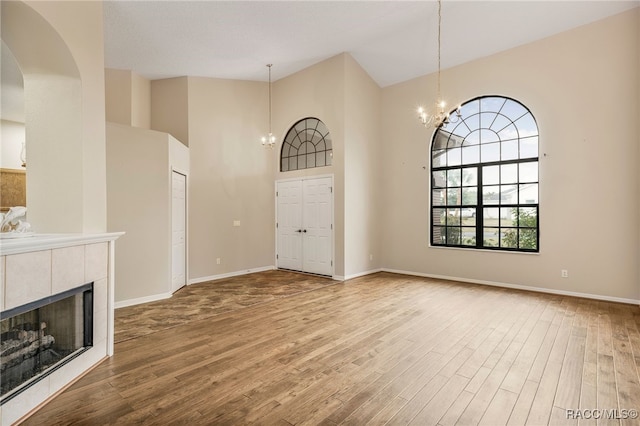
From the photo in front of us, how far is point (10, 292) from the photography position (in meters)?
1.92

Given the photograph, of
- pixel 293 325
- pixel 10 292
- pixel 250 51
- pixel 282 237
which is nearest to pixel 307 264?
pixel 282 237

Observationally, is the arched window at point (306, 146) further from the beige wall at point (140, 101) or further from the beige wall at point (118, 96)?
Result: the beige wall at point (118, 96)

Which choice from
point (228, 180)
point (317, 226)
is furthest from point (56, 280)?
point (317, 226)

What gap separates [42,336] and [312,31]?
5.05 metres

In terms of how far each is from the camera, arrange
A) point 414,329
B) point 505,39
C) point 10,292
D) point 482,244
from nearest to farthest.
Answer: point 10,292 → point 414,329 → point 505,39 → point 482,244

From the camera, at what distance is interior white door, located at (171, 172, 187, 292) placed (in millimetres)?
5221

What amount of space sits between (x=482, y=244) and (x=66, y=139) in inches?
241

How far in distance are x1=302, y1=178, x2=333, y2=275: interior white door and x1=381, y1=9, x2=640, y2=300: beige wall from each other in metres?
2.51

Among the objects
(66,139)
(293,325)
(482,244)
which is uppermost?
(66,139)

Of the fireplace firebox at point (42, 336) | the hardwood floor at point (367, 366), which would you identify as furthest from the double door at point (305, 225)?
the fireplace firebox at point (42, 336)

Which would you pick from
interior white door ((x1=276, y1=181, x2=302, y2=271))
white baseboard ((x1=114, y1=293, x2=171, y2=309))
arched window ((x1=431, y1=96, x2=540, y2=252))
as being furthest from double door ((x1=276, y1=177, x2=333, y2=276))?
white baseboard ((x1=114, y1=293, x2=171, y2=309))

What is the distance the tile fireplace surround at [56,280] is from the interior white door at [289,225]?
4242mm

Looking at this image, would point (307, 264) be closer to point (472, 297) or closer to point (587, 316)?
point (472, 297)

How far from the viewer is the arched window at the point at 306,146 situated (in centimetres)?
647
